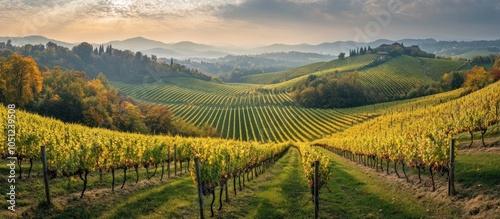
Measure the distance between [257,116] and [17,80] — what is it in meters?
88.1

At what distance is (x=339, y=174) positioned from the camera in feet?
113

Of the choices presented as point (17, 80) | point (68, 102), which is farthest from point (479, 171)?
point (68, 102)

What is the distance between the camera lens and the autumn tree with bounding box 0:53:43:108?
2554 inches

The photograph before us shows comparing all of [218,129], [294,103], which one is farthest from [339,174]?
[294,103]

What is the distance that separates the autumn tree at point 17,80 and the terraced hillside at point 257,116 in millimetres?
58489

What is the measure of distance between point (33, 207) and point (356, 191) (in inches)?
845

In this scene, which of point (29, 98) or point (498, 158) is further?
point (29, 98)

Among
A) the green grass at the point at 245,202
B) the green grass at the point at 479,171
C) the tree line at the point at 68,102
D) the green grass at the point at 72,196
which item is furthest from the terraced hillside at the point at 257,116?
the green grass at the point at 72,196

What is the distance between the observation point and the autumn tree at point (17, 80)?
213ft

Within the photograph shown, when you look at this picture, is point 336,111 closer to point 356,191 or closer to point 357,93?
point 357,93

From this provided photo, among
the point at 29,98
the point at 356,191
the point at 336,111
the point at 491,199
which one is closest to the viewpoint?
the point at 491,199

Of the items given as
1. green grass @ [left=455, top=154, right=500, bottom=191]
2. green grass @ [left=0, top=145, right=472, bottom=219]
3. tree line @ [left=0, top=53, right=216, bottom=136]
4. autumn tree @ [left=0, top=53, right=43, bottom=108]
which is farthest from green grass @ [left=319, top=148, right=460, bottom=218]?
autumn tree @ [left=0, top=53, right=43, bottom=108]

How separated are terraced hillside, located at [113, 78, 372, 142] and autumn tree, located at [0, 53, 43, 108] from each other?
2303 inches

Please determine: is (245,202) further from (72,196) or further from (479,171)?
(479,171)
